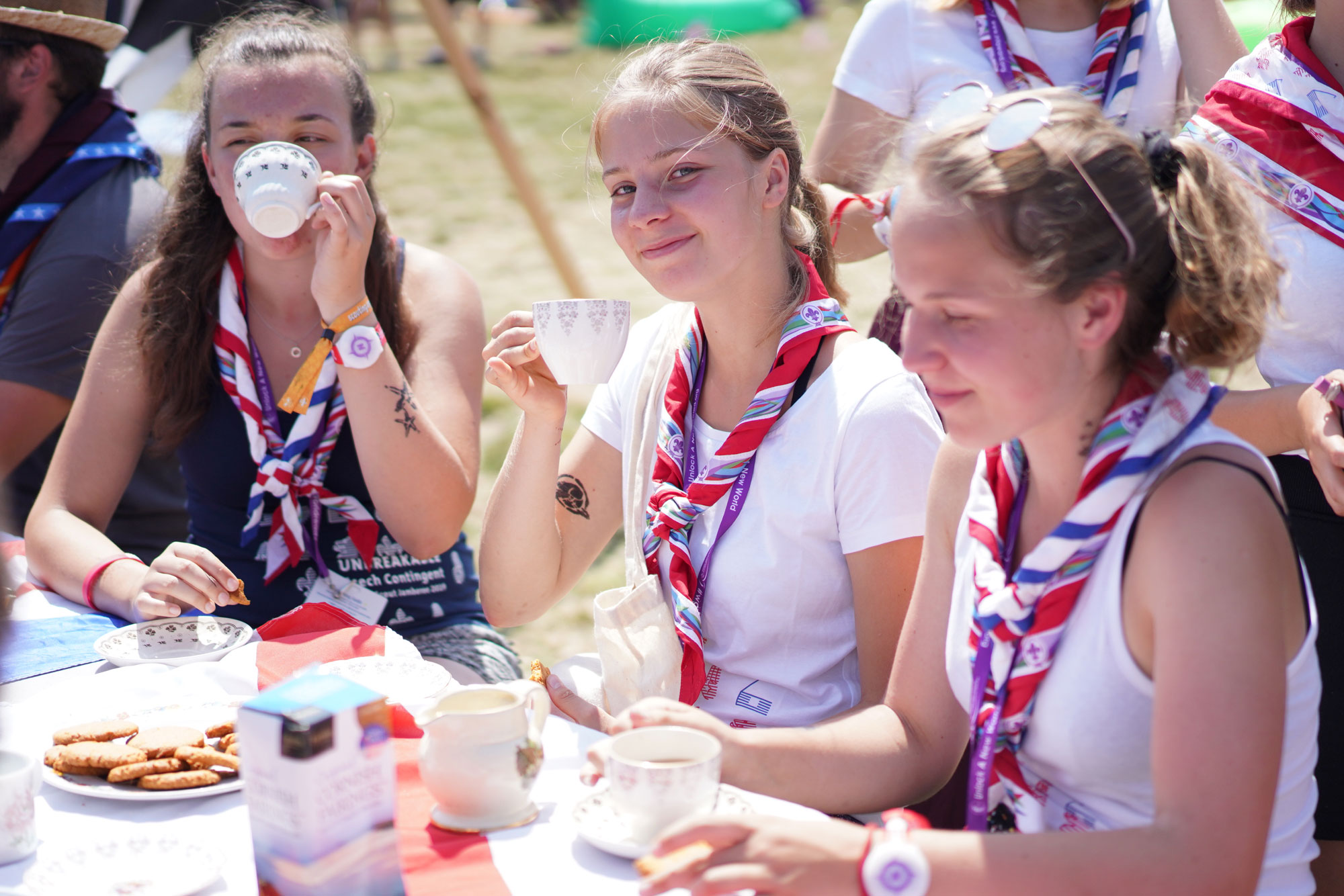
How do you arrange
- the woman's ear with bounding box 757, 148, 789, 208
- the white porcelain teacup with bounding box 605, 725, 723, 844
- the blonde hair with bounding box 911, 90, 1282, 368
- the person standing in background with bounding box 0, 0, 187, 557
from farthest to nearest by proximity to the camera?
the person standing in background with bounding box 0, 0, 187, 557 < the woman's ear with bounding box 757, 148, 789, 208 < the blonde hair with bounding box 911, 90, 1282, 368 < the white porcelain teacup with bounding box 605, 725, 723, 844

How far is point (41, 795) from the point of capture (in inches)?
63.4

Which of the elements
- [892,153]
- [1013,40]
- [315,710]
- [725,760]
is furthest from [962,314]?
[1013,40]

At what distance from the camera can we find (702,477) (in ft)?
7.16

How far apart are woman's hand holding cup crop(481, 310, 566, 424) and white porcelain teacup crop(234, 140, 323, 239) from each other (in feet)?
1.99

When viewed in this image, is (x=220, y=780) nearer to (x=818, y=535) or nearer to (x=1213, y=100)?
(x=818, y=535)

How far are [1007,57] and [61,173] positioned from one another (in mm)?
2620

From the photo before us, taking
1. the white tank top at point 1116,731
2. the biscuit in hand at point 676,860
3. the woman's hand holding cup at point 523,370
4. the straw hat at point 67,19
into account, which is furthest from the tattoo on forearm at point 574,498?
the straw hat at point 67,19

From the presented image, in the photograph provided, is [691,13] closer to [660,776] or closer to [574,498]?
[574,498]

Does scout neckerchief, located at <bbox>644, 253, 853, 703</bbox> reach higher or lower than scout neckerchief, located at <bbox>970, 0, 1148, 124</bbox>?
lower

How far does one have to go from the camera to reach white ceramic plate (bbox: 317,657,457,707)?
191 cm

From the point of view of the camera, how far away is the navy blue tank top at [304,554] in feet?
9.29

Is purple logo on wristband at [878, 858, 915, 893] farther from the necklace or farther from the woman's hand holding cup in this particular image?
the necklace

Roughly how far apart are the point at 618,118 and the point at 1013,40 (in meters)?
1.13

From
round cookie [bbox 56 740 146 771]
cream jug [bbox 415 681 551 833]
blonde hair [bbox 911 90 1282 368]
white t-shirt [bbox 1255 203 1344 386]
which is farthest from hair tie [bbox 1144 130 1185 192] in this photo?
round cookie [bbox 56 740 146 771]
